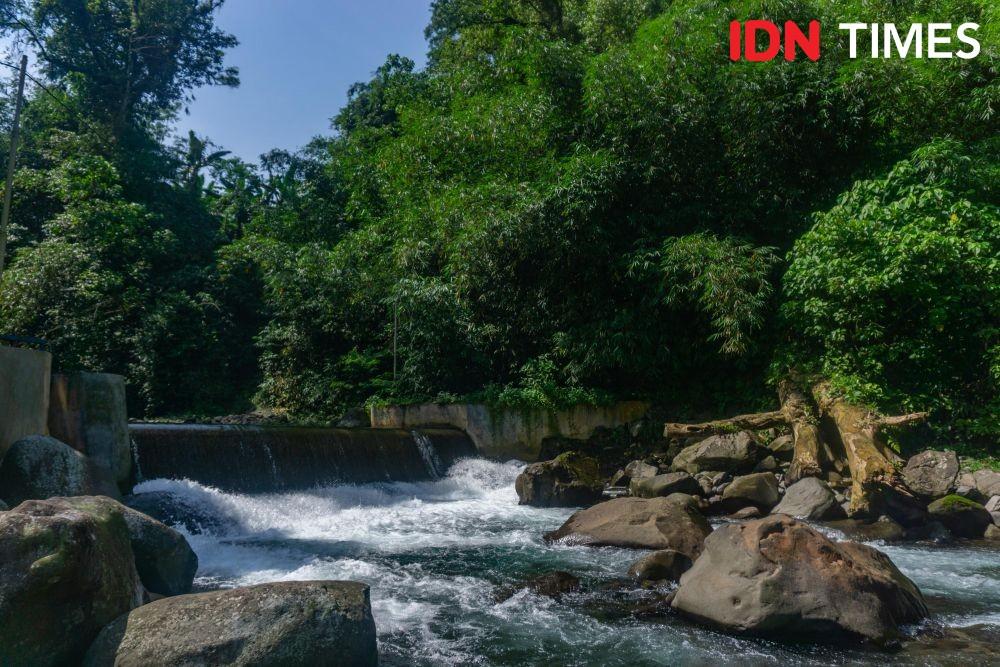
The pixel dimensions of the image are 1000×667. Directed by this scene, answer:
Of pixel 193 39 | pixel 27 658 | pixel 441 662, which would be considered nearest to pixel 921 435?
pixel 441 662

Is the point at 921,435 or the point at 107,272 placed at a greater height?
the point at 107,272

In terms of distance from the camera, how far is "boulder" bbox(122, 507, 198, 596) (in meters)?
5.34

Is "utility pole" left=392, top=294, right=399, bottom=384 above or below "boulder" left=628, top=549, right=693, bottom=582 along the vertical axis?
above

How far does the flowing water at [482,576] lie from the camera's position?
476cm

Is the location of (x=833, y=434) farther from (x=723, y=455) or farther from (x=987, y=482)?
(x=987, y=482)

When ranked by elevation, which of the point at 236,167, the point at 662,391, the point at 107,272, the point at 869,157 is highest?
the point at 236,167

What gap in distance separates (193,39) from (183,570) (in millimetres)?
25327

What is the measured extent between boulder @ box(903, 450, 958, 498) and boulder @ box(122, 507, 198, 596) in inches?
331

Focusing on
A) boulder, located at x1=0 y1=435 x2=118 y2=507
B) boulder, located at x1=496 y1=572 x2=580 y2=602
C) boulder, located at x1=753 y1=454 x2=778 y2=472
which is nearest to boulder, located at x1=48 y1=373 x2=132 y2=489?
boulder, located at x1=0 y1=435 x2=118 y2=507

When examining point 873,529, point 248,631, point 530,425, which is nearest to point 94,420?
point 248,631

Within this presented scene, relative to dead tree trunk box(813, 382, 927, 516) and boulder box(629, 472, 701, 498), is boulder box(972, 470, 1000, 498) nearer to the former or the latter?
dead tree trunk box(813, 382, 927, 516)

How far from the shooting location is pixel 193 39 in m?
25.6

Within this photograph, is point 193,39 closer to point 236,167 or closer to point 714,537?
point 236,167

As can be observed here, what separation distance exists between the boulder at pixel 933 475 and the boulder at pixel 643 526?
3140 mm
